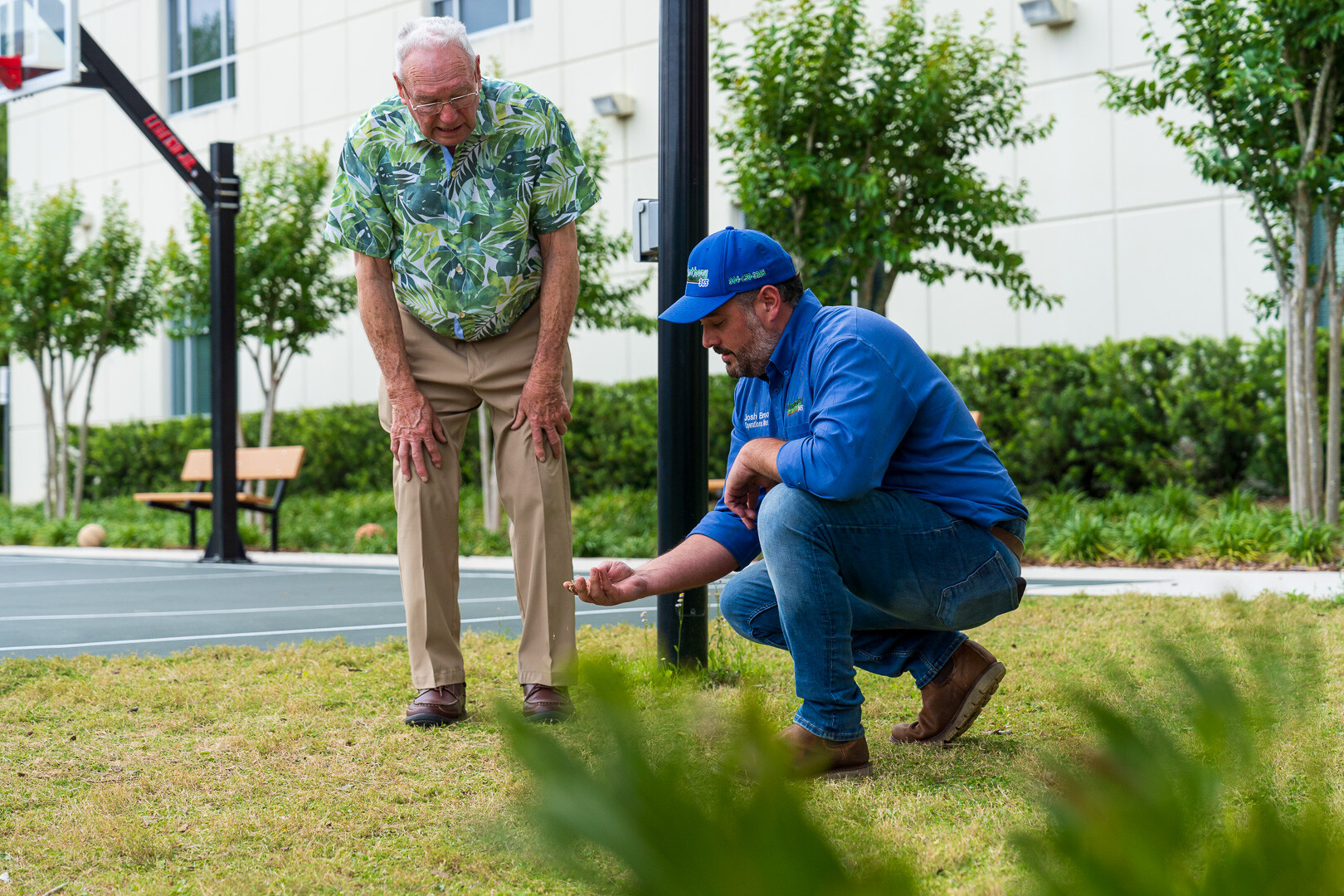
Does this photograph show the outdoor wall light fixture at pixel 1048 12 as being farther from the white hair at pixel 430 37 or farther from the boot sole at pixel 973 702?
the boot sole at pixel 973 702

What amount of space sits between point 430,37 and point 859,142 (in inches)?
285

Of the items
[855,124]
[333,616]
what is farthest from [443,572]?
[855,124]

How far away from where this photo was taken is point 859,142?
33.7 ft

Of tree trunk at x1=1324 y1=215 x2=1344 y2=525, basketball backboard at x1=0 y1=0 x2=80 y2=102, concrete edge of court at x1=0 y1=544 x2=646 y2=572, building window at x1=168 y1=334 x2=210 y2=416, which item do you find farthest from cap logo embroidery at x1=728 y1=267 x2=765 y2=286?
building window at x1=168 y1=334 x2=210 y2=416

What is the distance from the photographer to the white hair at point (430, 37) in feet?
11.4

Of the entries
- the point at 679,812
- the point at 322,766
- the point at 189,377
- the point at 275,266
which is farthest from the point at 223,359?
the point at 189,377

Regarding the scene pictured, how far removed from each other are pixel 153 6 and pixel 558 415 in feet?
69.8

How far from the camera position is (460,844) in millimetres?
528

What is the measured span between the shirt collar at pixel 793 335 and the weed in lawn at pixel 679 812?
2533mm

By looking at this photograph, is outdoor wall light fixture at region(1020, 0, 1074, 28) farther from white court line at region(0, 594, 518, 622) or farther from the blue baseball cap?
the blue baseball cap

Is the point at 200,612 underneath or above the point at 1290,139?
underneath

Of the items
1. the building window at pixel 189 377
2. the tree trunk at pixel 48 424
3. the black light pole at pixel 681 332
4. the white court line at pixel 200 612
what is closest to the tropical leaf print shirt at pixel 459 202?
the black light pole at pixel 681 332

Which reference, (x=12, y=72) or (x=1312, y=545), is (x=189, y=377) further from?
(x=1312, y=545)

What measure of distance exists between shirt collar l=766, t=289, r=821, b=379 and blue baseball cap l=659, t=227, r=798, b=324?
11cm
